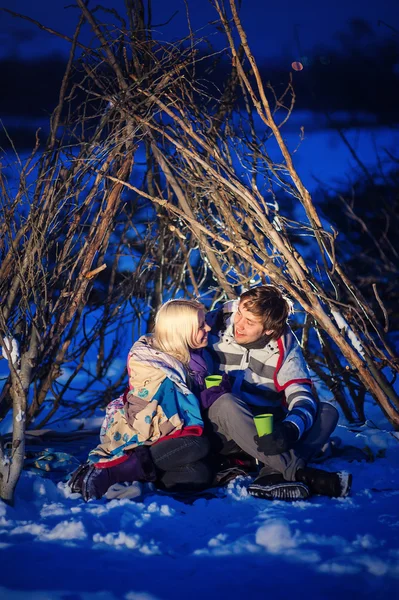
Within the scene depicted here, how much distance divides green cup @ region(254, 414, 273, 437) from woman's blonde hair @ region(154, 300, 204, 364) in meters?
0.46

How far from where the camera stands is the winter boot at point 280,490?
2.88 meters

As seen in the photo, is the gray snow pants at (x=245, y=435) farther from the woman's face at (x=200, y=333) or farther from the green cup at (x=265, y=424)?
the woman's face at (x=200, y=333)

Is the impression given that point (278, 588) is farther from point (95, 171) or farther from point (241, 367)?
point (95, 171)

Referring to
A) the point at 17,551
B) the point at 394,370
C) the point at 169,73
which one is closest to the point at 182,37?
the point at 169,73

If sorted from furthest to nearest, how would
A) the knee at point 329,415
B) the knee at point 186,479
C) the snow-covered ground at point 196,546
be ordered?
the knee at point 329,415 → the knee at point 186,479 → the snow-covered ground at point 196,546

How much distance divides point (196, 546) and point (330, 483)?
2.68 ft

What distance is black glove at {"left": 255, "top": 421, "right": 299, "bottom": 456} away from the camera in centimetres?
295

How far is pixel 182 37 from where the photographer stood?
3.27 m

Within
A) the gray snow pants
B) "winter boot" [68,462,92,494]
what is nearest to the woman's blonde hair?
the gray snow pants

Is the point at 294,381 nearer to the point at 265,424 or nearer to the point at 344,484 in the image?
the point at 265,424

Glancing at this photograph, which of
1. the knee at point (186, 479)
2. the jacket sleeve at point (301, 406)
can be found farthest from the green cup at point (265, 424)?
the knee at point (186, 479)

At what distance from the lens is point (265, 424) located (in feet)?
9.66

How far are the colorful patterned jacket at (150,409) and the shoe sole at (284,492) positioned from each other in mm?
407

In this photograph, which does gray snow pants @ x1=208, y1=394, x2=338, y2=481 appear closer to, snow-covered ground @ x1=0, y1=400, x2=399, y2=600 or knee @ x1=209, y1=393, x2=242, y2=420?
knee @ x1=209, y1=393, x2=242, y2=420
